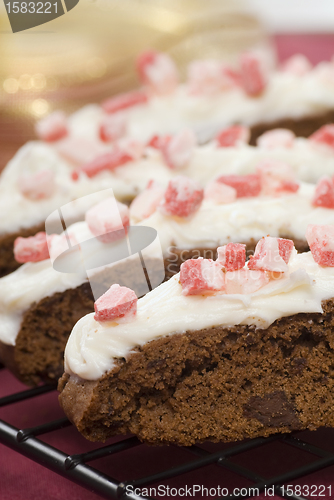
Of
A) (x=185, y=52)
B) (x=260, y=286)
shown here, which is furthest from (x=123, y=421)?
(x=185, y=52)

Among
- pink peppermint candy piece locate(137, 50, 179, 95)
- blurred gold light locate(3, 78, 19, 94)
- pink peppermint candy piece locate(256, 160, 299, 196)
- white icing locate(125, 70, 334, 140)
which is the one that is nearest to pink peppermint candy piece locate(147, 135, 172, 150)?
white icing locate(125, 70, 334, 140)

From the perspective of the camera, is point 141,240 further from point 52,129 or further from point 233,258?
point 52,129

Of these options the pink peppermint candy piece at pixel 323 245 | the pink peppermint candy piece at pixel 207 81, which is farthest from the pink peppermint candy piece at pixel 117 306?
the pink peppermint candy piece at pixel 207 81

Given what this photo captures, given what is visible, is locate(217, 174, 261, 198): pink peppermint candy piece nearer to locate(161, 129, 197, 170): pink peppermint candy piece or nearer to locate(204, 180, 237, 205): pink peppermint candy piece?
locate(204, 180, 237, 205): pink peppermint candy piece

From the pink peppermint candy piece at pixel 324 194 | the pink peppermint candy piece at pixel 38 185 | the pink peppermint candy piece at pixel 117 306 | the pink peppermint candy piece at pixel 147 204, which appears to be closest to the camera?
the pink peppermint candy piece at pixel 117 306

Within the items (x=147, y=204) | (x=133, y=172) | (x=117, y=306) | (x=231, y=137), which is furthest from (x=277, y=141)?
(x=117, y=306)

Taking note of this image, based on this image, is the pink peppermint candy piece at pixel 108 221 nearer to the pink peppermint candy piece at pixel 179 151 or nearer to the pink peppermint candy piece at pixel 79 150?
the pink peppermint candy piece at pixel 179 151

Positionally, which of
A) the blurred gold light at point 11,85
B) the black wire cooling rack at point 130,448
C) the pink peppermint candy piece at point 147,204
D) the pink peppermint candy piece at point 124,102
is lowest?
the black wire cooling rack at point 130,448
